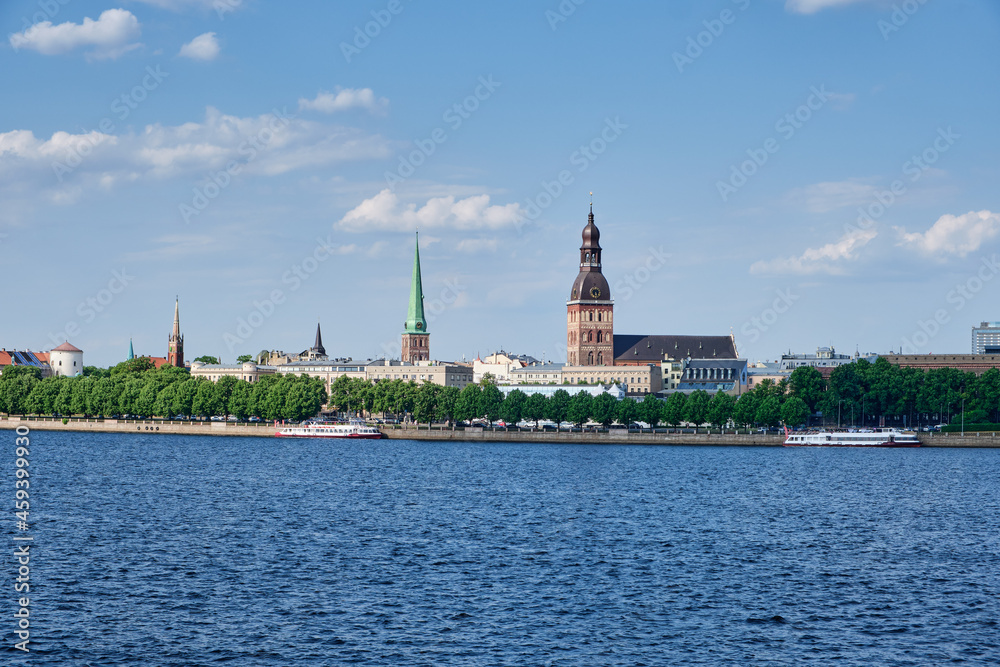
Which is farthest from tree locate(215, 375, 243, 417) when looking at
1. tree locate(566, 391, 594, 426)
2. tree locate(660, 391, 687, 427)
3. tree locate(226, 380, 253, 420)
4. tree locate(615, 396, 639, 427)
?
tree locate(660, 391, 687, 427)

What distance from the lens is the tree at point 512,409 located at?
12662 centimetres

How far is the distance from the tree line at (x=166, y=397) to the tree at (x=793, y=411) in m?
47.5

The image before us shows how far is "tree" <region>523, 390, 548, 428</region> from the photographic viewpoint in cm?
→ 12681

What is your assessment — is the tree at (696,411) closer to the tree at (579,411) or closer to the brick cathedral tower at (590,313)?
the tree at (579,411)

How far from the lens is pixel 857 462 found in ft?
279

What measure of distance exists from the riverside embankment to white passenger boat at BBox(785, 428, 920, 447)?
1.71 meters

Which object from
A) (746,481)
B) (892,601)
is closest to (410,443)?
(746,481)

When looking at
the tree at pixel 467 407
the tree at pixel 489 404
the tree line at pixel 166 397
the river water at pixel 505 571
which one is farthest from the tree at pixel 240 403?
the river water at pixel 505 571

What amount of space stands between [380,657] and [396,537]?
15909mm

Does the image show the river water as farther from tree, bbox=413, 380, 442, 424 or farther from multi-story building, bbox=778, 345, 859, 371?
multi-story building, bbox=778, 345, 859, 371

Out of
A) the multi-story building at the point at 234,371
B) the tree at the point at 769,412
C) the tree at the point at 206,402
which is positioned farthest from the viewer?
the multi-story building at the point at 234,371

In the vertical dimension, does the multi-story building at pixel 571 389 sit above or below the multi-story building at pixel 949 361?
below

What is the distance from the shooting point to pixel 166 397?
128m

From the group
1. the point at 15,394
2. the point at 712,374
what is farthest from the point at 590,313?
the point at 15,394
